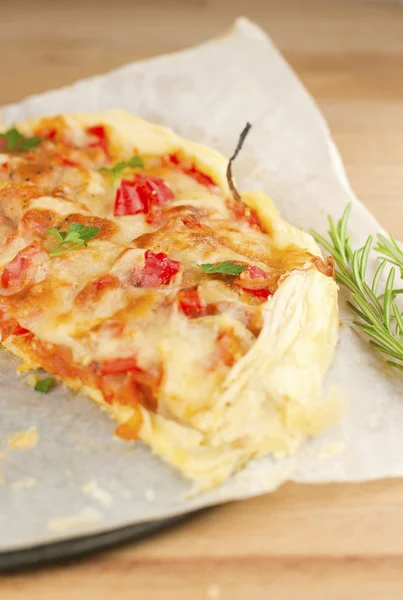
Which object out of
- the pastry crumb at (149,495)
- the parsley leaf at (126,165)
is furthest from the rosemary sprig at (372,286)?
the pastry crumb at (149,495)

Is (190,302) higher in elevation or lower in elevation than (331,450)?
higher

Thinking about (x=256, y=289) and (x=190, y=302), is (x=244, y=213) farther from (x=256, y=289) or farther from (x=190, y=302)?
(x=190, y=302)

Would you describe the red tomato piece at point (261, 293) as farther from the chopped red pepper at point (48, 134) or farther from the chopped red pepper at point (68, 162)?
the chopped red pepper at point (48, 134)

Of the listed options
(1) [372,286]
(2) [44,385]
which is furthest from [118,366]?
(1) [372,286]

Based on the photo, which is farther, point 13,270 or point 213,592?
point 13,270

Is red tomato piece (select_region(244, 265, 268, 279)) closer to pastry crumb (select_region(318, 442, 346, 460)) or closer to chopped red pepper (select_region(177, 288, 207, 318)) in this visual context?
chopped red pepper (select_region(177, 288, 207, 318))

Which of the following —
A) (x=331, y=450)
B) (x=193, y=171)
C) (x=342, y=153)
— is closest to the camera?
(x=331, y=450)

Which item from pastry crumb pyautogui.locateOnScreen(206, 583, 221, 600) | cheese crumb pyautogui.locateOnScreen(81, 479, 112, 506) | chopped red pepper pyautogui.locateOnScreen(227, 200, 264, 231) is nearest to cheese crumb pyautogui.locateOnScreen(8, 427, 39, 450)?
cheese crumb pyautogui.locateOnScreen(81, 479, 112, 506)
